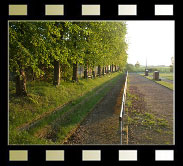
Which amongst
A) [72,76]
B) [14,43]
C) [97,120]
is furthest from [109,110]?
[72,76]

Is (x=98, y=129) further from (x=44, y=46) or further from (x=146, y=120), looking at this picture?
(x=44, y=46)

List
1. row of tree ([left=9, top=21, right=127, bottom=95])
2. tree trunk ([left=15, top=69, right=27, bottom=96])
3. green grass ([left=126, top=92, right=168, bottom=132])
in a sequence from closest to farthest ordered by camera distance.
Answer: row of tree ([left=9, top=21, right=127, bottom=95]), green grass ([left=126, top=92, right=168, bottom=132]), tree trunk ([left=15, top=69, right=27, bottom=96])

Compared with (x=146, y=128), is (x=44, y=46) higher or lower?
higher

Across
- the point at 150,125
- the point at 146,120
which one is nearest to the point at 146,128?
the point at 150,125

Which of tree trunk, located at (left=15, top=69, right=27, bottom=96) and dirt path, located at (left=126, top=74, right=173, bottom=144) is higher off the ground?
tree trunk, located at (left=15, top=69, right=27, bottom=96)

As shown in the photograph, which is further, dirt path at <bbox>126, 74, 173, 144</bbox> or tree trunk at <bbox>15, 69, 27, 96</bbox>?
tree trunk at <bbox>15, 69, 27, 96</bbox>

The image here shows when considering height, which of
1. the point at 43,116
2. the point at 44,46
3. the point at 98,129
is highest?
the point at 44,46

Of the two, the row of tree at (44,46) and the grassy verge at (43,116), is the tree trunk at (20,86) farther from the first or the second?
the grassy verge at (43,116)

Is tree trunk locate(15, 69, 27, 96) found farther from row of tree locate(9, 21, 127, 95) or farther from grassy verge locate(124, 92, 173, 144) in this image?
grassy verge locate(124, 92, 173, 144)

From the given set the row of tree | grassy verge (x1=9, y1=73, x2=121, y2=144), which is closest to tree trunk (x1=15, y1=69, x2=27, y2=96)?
the row of tree

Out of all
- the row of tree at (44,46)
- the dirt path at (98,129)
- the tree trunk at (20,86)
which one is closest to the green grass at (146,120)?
the dirt path at (98,129)

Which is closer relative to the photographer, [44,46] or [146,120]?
[44,46]
